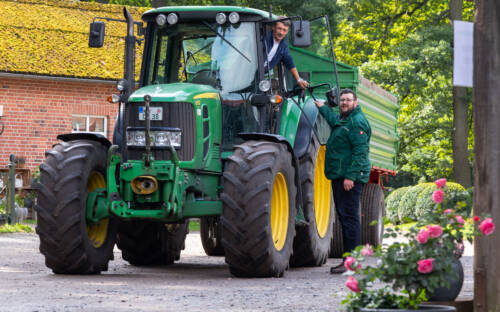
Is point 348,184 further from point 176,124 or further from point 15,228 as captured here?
point 15,228

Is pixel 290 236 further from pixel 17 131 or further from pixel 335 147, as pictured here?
pixel 17 131

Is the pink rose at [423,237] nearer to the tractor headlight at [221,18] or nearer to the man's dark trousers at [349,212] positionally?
the man's dark trousers at [349,212]

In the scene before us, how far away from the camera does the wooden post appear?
6324mm

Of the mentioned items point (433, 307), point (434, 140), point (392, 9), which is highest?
point (392, 9)

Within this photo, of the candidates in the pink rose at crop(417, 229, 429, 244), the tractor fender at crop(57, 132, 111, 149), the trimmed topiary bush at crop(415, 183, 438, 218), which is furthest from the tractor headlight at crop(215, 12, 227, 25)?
the trimmed topiary bush at crop(415, 183, 438, 218)

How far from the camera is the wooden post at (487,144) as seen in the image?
632cm

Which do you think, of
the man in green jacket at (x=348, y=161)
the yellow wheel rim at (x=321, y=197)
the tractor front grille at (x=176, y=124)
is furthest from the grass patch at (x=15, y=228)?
the man in green jacket at (x=348, y=161)

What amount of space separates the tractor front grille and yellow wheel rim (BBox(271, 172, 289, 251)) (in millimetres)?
964

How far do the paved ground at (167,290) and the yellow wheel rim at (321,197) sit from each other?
1.83ft

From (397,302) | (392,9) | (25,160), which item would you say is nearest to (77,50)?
(25,160)

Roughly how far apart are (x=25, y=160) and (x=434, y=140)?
1827 cm

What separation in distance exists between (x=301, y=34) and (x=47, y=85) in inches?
627

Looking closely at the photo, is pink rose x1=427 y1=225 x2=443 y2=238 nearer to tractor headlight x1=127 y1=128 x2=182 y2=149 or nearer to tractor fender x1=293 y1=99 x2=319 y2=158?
tractor headlight x1=127 y1=128 x2=182 y2=149

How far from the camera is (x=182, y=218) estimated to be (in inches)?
388
